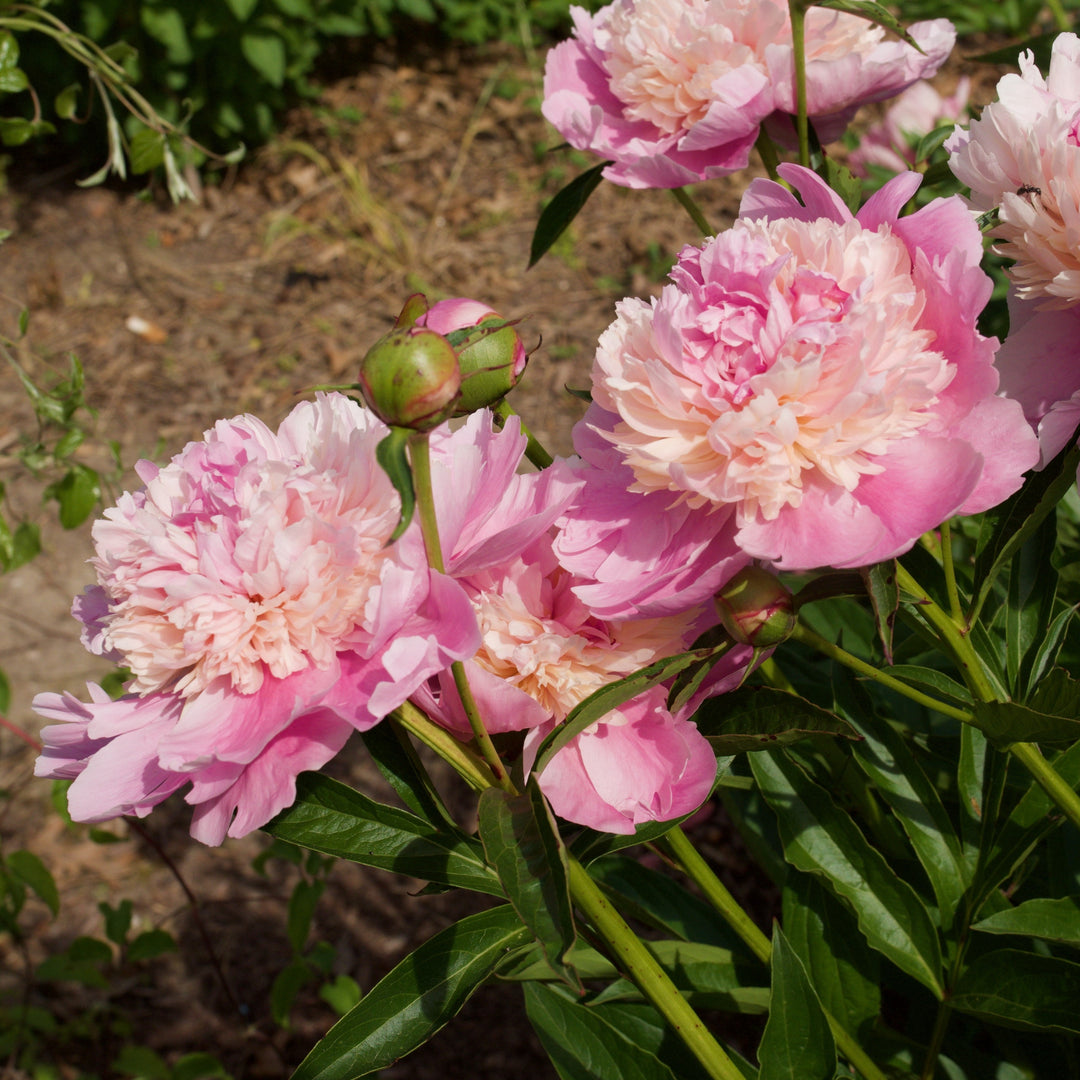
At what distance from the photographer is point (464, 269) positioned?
2750 millimetres

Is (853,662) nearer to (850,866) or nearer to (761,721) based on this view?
(761,721)

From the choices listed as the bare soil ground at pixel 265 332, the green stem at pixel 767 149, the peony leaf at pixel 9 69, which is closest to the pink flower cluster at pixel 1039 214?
the green stem at pixel 767 149

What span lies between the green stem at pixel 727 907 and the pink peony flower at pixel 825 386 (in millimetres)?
218

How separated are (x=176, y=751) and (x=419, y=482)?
19cm

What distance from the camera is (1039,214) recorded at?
1.89ft

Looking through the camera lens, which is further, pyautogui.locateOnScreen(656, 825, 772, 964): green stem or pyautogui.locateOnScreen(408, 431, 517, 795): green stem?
pyautogui.locateOnScreen(656, 825, 772, 964): green stem

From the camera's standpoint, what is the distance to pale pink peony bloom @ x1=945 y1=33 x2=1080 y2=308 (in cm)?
57

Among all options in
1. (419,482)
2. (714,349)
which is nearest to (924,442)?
(714,349)

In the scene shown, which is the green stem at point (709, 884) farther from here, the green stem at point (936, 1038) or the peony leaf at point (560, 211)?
the peony leaf at point (560, 211)

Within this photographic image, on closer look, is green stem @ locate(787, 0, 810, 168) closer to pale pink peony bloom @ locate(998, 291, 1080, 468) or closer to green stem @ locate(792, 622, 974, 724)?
pale pink peony bloom @ locate(998, 291, 1080, 468)

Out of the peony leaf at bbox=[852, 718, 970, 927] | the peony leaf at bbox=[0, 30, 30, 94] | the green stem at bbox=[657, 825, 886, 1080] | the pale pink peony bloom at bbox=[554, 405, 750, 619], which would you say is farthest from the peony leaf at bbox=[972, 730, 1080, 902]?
the peony leaf at bbox=[0, 30, 30, 94]

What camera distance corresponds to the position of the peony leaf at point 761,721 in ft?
1.92

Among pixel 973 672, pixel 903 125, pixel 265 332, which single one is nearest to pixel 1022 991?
pixel 973 672

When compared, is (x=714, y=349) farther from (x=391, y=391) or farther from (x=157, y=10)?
(x=157, y=10)
